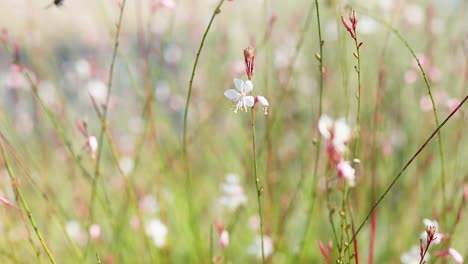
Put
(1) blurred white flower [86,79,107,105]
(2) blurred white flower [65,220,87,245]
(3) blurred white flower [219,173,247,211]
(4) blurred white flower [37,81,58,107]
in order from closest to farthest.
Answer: (3) blurred white flower [219,173,247,211] < (2) blurred white flower [65,220,87,245] < (1) blurred white flower [86,79,107,105] < (4) blurred white flower [37,81,58,107]

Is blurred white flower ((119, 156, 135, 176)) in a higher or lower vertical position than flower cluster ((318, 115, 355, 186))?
higher

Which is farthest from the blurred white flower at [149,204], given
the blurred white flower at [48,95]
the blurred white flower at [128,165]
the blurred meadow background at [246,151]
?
the blurred white flower at [48,95]

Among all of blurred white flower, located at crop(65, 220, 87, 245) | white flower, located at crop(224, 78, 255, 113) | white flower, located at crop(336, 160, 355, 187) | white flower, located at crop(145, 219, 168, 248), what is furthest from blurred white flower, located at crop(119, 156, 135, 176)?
white flower, located at crop(336, 160, 355, 187)

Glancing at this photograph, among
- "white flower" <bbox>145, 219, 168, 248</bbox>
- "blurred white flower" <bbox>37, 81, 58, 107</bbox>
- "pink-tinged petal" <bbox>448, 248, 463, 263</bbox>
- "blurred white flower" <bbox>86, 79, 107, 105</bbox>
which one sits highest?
"blurred white flower" <bbox>37, 81, 58, 107</bbox>

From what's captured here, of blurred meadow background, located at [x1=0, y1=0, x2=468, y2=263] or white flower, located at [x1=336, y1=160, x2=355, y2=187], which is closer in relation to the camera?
white flower, located at [x1=336, y1=160, x2=355, y2=187]

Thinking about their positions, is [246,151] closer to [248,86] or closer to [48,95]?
[248,86]

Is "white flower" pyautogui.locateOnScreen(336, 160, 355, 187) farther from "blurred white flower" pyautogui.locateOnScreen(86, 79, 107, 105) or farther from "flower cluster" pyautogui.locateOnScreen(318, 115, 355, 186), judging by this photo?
"blurred white flower" pyautogui.locateOnScreen(86, 79, 107, 105)

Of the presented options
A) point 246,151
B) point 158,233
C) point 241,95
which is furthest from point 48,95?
point 241,95

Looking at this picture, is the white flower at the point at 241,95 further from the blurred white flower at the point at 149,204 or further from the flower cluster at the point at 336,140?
the blurred white flower at the point at 149,204

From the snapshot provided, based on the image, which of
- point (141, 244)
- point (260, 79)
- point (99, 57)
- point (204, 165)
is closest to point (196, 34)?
point (260, 79)
